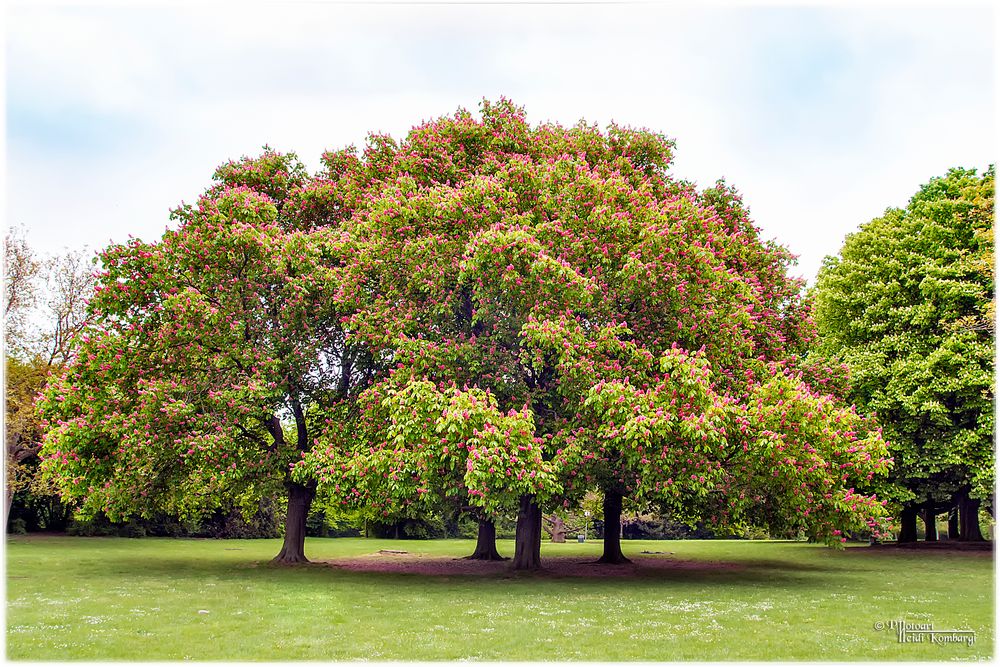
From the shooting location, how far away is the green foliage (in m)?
33.7

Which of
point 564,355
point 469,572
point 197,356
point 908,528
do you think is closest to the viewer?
point 564,355

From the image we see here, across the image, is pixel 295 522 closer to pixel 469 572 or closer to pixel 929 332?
pixel 469 572

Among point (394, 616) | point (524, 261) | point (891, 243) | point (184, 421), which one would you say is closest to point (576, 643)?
point (394, 616)

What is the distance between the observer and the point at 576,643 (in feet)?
43.9

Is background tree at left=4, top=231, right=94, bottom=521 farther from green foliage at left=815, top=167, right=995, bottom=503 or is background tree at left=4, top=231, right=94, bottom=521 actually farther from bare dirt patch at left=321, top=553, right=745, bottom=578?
green foliage at left=815, top=167, right=995, bottom=503

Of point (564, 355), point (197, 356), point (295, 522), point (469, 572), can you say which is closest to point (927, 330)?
point (564, 355)

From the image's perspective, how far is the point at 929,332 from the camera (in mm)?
36688

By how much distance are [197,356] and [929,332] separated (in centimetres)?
3263

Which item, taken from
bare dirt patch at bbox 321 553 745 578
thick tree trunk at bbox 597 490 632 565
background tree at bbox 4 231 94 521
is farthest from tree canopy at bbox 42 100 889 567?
background tree at bbox 4 231 94 521

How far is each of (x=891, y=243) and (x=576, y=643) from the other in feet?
106

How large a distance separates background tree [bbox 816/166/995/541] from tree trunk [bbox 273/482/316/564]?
25.5 metres

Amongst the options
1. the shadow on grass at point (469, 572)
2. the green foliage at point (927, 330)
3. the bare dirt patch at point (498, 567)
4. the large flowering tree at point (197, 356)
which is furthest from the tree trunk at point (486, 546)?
the green foliage at point (927, 330)

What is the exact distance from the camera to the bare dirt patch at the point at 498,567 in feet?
89.9

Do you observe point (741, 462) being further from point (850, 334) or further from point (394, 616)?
point (850, 334)
